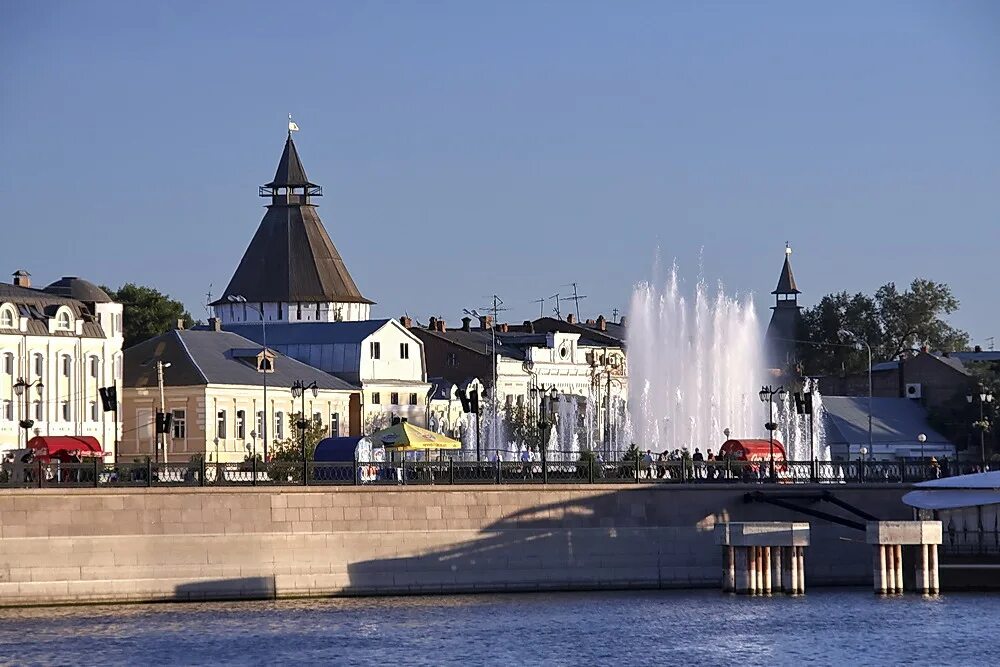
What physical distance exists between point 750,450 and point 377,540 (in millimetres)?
21733

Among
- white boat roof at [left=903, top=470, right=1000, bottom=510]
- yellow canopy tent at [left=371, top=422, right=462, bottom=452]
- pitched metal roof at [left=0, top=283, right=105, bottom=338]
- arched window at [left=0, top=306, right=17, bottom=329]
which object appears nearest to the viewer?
white boat roof at [left=903, top=470, right=1000, bottom=510]

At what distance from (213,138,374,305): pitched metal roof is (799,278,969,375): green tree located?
35561 millimetres

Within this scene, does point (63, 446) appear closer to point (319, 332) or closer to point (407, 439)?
point (407, 439)

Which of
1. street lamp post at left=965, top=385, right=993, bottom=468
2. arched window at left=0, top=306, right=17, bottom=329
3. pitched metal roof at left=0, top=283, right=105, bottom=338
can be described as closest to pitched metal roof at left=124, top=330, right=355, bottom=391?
pitched metal roof at left=0, top=283, right=105, bottom=338

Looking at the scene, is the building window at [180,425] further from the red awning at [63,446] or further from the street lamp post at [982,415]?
the street lamp post at [982,415]

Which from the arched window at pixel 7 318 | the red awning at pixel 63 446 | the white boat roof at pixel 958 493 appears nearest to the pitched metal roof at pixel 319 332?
the arched window at pixel 7 318

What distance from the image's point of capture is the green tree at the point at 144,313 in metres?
138

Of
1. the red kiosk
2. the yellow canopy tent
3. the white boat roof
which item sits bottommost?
the white boat roof

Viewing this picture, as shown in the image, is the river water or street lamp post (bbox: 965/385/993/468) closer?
the river water

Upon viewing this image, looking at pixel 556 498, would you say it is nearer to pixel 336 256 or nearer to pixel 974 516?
pixel 974 516

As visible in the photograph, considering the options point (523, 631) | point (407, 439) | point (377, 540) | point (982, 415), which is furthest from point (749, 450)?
point (523, 631)

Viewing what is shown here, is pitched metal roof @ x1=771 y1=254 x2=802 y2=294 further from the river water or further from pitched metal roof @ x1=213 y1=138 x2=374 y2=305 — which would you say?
the river water

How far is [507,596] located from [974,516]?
14295mm

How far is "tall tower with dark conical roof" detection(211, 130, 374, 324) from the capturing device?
14838cm
